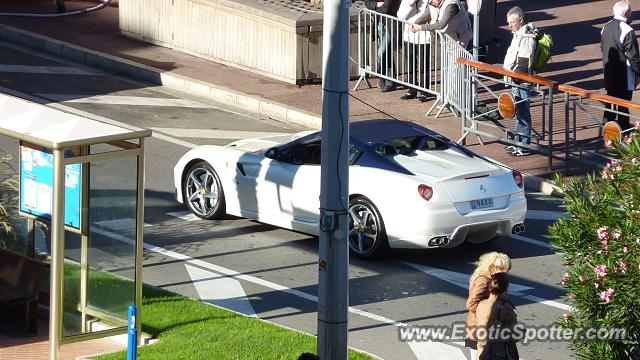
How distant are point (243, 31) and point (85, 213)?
11766mm

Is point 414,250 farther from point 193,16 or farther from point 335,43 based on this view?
point 193,16

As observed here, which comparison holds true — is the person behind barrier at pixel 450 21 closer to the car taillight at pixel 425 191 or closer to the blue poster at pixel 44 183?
the car taillight at pixel 425 191

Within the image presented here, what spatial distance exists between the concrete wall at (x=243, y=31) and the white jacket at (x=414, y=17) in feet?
3.45

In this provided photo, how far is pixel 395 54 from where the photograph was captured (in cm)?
2147

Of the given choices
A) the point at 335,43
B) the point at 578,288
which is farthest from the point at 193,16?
the point at 578,288

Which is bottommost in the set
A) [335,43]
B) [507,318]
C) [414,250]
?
[414,250]

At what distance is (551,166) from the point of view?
1766 centimetres

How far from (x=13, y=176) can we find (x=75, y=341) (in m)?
1.68

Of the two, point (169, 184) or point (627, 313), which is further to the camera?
point (169, 184)

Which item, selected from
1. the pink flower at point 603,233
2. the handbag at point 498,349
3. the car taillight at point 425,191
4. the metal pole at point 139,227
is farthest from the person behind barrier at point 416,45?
the pink flower at point 603,233

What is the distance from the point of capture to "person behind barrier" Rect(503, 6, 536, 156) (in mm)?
18016

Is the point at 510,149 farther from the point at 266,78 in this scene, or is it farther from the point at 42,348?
the point at 42,348

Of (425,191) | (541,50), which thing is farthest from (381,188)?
Answer: (541,50)

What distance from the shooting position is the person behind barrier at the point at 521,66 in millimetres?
18016
